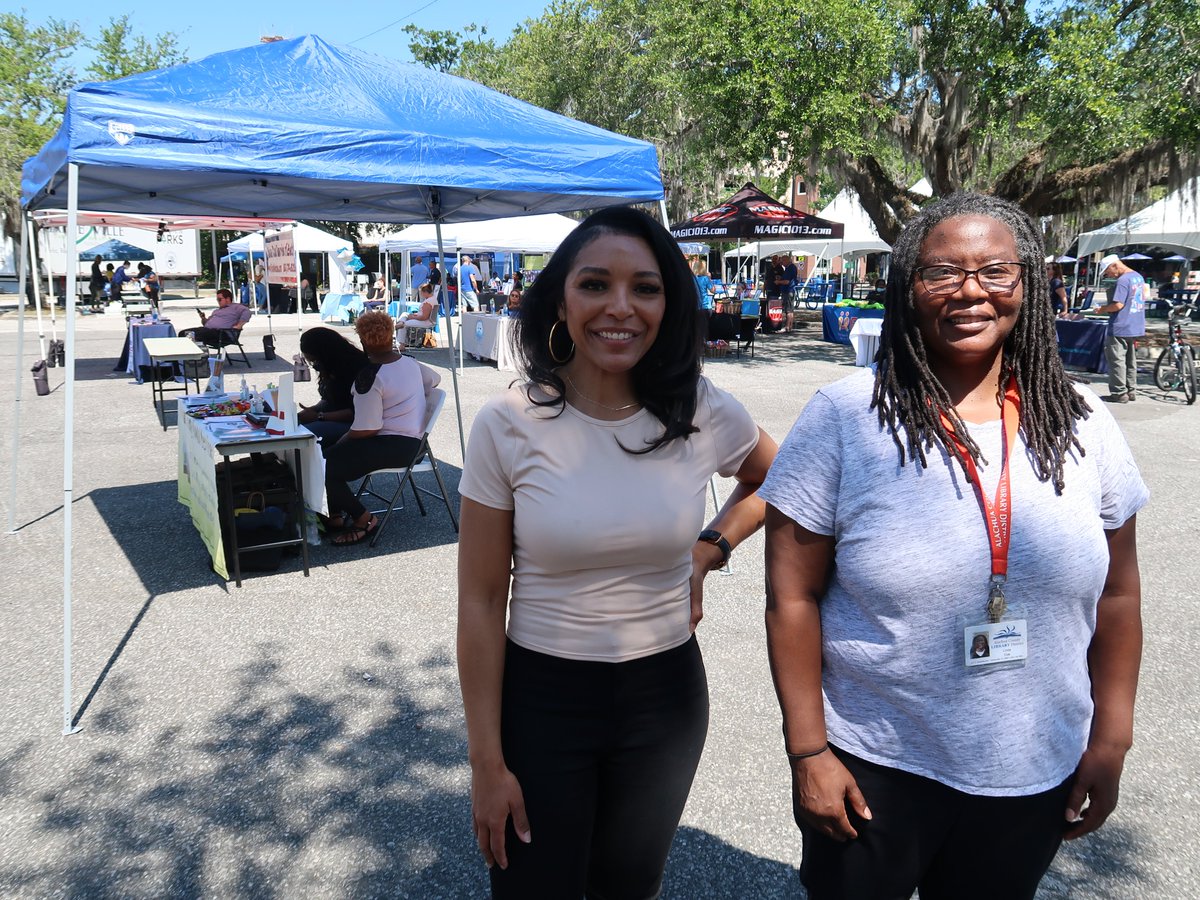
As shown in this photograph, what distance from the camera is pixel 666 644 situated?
167cm

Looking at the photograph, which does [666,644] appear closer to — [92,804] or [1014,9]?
[92,804]

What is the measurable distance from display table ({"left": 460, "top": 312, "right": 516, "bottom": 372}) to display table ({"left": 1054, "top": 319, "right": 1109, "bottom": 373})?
9236 millimetres

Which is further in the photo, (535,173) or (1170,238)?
(1170,238)

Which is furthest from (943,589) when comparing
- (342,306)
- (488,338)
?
(342,306)

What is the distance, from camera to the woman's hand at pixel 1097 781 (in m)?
1.49

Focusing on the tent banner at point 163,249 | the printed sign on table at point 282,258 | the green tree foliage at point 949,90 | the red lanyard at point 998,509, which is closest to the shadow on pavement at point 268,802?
the red lanyard at point 998,509

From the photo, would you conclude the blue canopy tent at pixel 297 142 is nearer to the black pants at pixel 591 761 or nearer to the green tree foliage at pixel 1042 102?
the black pants at pixel 591 761

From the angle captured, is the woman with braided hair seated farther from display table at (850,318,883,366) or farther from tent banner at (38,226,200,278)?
tent banner at (38,226,200,278)

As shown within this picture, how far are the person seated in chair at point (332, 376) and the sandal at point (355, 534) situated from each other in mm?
602

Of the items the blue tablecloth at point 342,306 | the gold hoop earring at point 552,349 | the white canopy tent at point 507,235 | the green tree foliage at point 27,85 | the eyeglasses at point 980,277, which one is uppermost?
the green tree foliage at point 27,85

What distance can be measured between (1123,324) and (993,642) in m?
11.1

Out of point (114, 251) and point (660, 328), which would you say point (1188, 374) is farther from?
point (114, 251)

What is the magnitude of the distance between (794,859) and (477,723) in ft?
5.05

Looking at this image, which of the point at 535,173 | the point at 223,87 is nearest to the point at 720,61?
the point at 535,173
